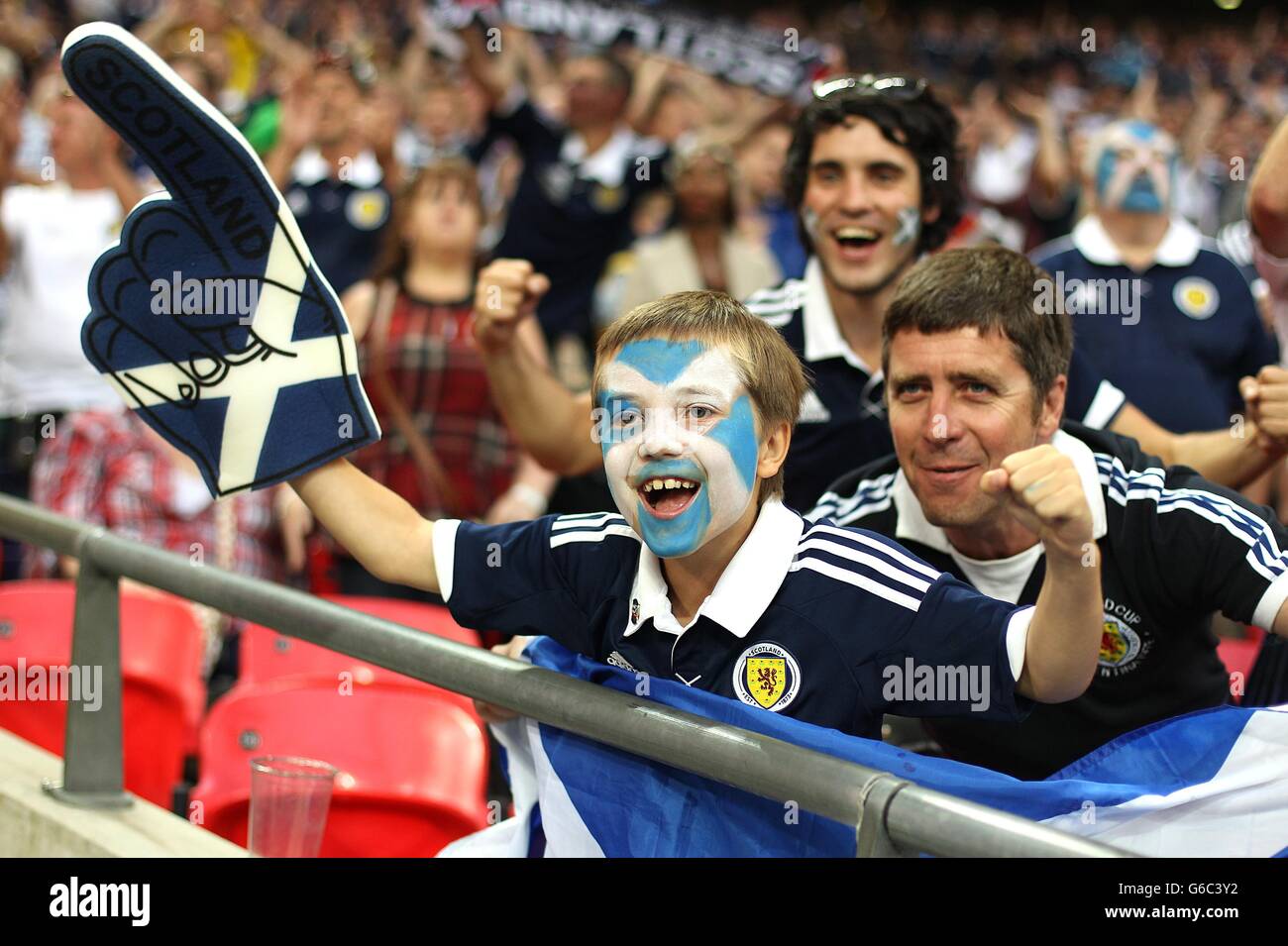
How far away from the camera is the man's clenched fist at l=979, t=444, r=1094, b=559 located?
5.61 ft

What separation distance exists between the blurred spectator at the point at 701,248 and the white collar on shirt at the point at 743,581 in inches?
138

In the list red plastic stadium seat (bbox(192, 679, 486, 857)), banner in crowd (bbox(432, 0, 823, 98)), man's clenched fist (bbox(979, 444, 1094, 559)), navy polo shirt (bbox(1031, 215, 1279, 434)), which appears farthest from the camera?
banner in crowd (bbox(432, 0, 823, 98))

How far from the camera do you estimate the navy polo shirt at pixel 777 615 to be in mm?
1931

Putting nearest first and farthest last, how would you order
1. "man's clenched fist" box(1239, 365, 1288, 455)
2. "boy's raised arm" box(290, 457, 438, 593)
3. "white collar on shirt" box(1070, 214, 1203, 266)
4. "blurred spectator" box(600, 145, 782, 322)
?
"boy's raised arm" box(290, 457, 438, 593), "man's clenched fist" box(1239, 365, 1288, 455), "white collar on shirt" box(1070, 214, 1203, 266), "blurred spectator" box(600, 145, 782, 322)

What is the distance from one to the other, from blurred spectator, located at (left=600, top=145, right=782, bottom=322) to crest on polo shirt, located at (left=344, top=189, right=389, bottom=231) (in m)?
0.92

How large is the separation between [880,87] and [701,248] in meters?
2.47

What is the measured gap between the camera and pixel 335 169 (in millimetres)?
6012

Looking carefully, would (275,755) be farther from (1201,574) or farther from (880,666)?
(1201,574)

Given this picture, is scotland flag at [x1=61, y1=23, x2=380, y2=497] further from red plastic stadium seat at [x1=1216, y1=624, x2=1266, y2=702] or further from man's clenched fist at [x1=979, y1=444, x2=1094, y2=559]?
red plastic stadium seat at [x1=1216, y1=624, x2=1266, y2=702]

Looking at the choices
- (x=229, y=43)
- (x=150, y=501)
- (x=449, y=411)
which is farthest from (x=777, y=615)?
(x=229, y=43)

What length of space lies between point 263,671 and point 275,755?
2.31 ft

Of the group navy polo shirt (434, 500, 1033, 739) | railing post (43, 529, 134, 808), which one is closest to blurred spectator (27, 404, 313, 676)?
railing post (43, 529, 134, 808)

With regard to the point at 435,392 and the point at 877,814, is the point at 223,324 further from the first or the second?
the point at 435,392

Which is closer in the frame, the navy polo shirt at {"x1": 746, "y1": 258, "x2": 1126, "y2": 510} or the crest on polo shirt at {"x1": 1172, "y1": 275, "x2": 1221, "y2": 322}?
the navy polo shirt at {"x1": 746, "y1": 258, "x2": 1126, "y2": 510}
